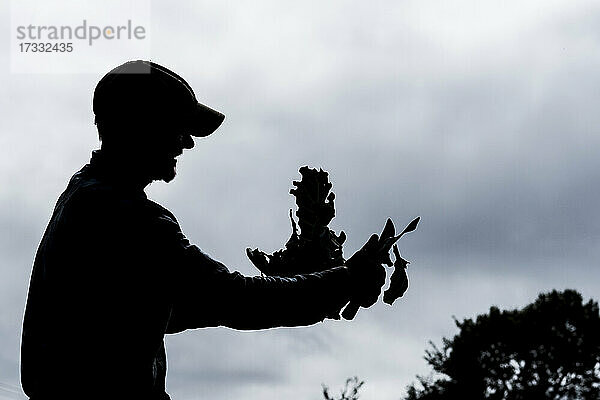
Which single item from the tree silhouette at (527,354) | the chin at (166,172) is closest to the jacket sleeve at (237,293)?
the chin at (166,172)

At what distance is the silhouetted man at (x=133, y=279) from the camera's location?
3695 mm

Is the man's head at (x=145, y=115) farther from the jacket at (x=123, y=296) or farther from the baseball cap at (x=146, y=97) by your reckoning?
the jacket at (x=123, y=296)

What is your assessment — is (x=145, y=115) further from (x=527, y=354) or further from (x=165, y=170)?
(x=527, y=354)

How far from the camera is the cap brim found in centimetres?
412

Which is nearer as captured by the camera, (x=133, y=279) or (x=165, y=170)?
(x=133, y=279)

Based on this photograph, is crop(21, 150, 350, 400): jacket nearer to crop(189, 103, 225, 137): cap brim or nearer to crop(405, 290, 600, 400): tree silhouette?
crop(189, 103, 225, 137): cap brim

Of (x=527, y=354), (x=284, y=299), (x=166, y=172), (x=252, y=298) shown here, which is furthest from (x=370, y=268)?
(x=527, y=354)

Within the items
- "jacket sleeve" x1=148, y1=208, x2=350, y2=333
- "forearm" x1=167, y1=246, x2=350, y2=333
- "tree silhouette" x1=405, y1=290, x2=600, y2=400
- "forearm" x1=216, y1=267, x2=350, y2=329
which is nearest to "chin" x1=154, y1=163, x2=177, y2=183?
"jacket sleeve" x1=148, y1=208, x2=350, y2=333

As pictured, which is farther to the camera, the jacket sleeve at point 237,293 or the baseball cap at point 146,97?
the baseball cap at point 146,97

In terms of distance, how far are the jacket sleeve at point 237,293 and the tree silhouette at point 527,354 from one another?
2347 inches

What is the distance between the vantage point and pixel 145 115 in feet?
13.2

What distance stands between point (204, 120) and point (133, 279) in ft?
2.61

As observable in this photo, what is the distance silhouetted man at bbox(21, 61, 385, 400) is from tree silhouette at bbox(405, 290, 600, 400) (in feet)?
196

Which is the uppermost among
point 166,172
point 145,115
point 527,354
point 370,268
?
point 527,354
